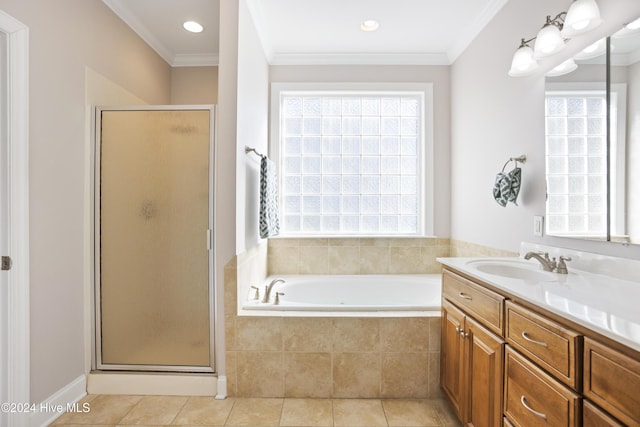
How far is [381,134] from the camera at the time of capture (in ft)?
10.3

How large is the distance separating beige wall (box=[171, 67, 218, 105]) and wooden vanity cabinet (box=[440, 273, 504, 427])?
2.72m

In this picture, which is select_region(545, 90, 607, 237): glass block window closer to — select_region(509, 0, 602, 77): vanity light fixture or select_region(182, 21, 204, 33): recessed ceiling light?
select_region(509, 0, 602, 77): vanity light fixture

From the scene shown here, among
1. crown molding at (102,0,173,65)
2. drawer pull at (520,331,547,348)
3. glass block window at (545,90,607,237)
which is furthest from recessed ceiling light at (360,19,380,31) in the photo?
drawer pull at (520,331,547,348)

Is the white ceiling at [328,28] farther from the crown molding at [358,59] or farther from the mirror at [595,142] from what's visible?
the mirror at [595,142]

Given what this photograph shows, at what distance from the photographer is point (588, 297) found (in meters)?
1.12

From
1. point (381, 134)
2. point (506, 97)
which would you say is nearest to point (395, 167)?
point (381, 134)

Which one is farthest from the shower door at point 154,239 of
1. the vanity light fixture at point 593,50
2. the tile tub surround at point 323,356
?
the vanity light fixture at point 593,50

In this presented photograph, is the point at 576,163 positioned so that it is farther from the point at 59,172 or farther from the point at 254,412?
the point at 59,172

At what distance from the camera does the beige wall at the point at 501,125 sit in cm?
166

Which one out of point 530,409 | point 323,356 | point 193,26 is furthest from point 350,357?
point 193,26

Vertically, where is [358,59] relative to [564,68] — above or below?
above

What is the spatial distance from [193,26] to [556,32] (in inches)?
96.9

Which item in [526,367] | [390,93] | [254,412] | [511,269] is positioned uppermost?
[390,93]

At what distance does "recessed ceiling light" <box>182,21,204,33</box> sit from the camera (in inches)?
98.3
